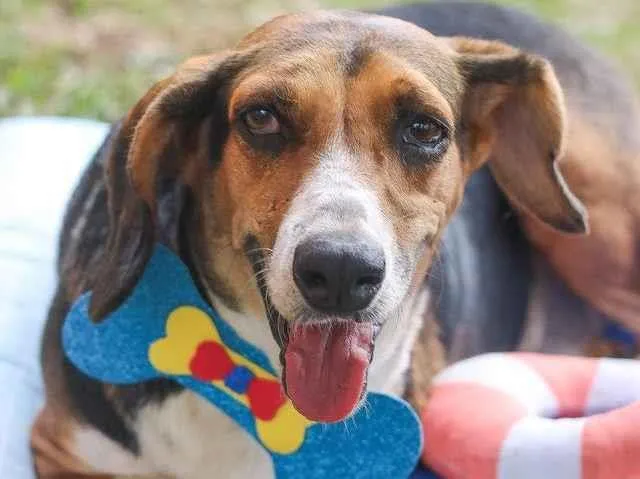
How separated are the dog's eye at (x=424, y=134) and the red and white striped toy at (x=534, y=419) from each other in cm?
69

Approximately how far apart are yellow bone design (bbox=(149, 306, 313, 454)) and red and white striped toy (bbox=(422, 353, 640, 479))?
0.36 metres

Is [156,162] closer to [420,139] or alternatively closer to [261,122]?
[261,122]

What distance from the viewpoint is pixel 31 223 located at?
3670 millimetres

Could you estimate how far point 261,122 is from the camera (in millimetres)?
2387

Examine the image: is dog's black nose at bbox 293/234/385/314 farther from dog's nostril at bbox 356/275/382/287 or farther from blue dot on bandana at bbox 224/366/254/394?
blue dot on bandana at bbox 224/366/254/394

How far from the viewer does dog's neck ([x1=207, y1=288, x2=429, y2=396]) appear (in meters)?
2.59

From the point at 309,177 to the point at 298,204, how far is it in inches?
2.9

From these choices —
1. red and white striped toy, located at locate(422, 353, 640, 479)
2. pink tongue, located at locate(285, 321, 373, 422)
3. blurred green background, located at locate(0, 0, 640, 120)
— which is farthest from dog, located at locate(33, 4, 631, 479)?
blurred green background, located at locate(0, 0, 640, 120)

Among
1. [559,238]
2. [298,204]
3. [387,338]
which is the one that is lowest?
[559,238]

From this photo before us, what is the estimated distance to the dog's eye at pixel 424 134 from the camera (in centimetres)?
243

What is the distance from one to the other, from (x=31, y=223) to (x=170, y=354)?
1.21 meters

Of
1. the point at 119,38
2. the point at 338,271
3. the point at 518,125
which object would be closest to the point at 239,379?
the point at 338,271

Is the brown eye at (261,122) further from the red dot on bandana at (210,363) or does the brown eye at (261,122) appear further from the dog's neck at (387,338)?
the red dot on bandana at (210,363)

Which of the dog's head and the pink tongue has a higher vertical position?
the dog's head
